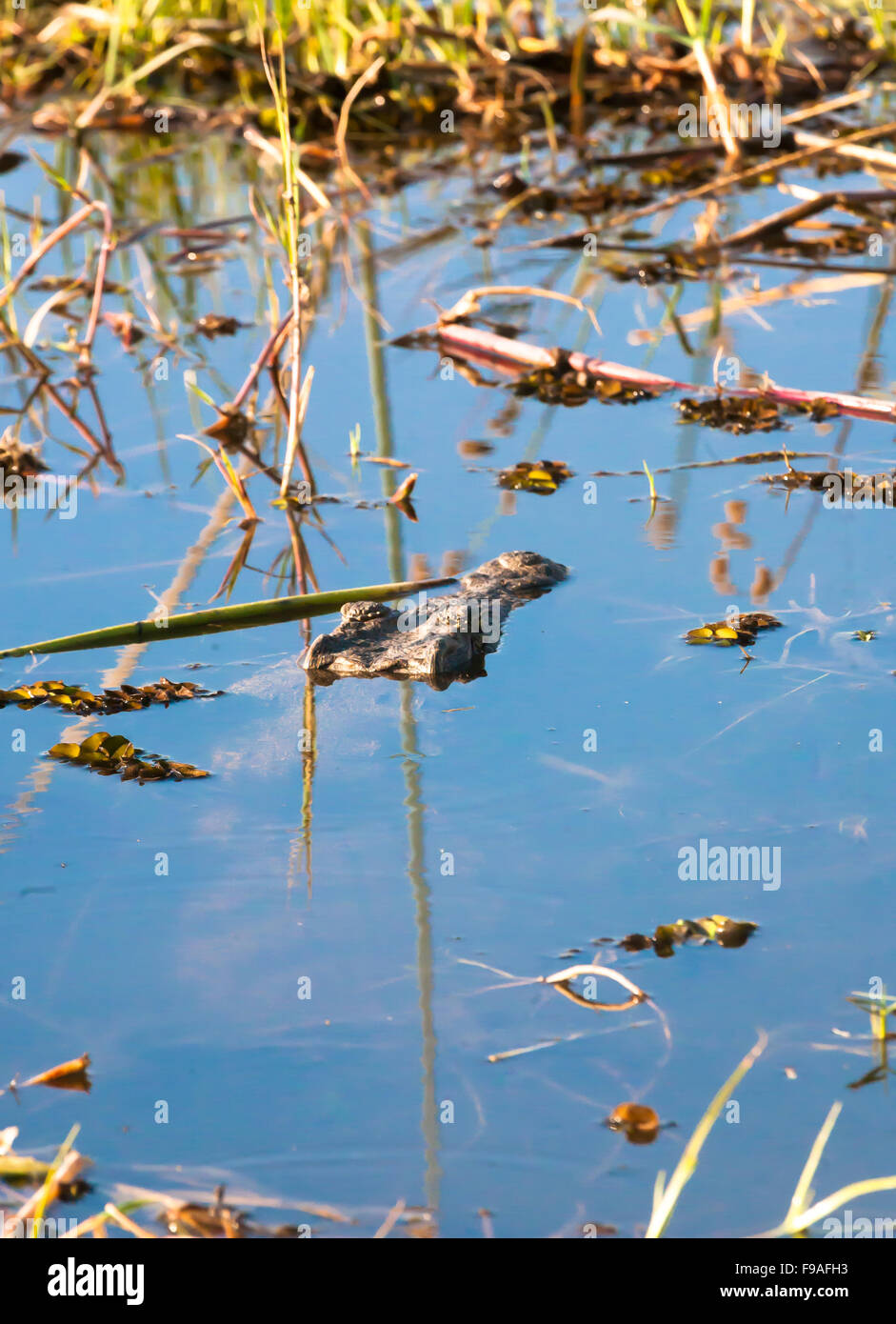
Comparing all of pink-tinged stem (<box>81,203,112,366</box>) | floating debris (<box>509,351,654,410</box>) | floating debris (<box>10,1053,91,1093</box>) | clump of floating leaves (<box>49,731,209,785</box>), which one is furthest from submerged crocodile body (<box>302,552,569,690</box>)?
pink-tinged stem (<box>81,203,112,366</box>)

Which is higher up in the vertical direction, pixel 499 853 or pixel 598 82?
pixel 598 82

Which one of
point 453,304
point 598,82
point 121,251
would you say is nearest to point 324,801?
point 453,304

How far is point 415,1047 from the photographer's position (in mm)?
2215

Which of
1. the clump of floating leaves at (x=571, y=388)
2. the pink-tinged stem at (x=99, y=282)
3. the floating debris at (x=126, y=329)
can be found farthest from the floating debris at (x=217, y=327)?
the clump of floating leaves at (x=571, y=388)

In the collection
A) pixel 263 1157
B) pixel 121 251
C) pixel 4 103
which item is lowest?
pixel 263 1157

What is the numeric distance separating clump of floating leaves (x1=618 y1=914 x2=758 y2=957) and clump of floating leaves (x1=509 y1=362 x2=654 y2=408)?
2.43 metres

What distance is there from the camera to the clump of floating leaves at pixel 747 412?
429 cm

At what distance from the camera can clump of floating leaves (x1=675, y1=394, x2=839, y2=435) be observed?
4285 millimetres

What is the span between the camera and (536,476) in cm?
404

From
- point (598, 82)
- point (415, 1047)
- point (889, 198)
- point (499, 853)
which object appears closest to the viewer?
point (415, 1047)

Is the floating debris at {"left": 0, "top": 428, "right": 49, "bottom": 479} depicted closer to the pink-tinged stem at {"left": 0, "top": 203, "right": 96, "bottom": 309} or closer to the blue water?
the blue water

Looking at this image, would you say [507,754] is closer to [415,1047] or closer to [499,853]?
[499,853]

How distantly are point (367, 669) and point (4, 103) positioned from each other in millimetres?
5914

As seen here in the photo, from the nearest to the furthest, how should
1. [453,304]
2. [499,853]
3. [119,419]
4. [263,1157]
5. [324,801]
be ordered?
[263,1157] < [499,853] < [324,801] < [119,419] < [453,304]
